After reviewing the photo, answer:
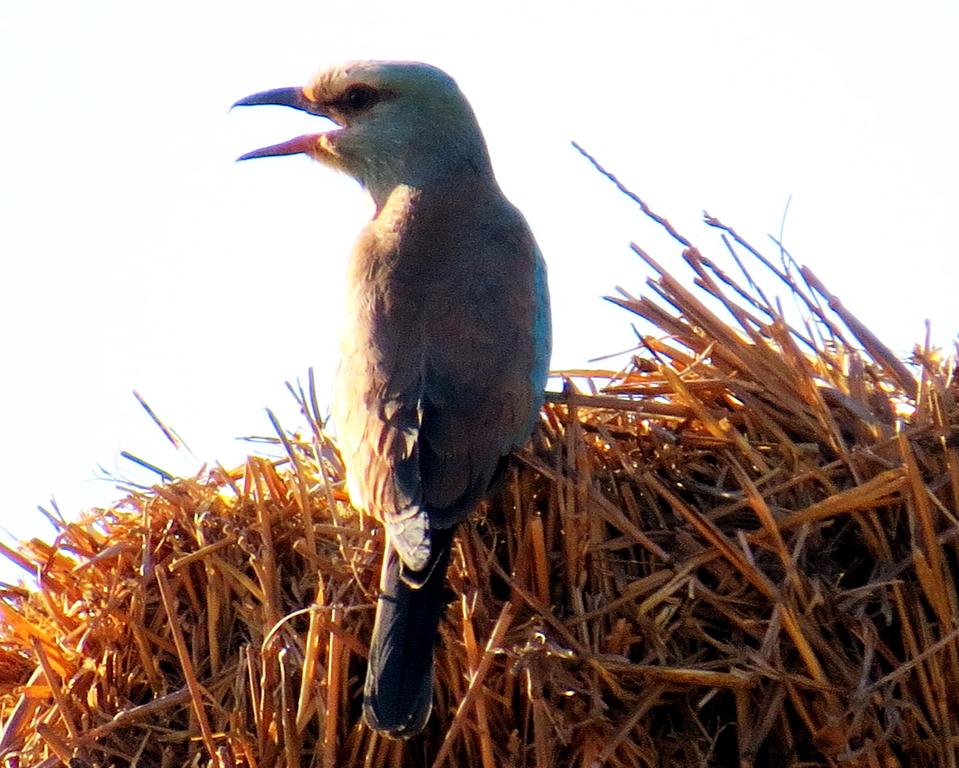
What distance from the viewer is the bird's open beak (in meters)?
4.63

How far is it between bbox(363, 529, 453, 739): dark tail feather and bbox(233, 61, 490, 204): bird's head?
5.06 feet

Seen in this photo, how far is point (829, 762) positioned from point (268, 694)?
1.04 m

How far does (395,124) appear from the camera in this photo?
450 cm

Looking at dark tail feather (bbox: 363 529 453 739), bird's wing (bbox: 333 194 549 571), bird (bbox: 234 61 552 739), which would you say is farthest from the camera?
bird's wing (bbox: 333 194 549 571)

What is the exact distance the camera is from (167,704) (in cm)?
320

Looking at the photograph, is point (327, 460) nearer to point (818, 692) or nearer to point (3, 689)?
point (3, 689)

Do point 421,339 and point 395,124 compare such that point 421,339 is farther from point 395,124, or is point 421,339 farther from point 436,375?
point 395,124

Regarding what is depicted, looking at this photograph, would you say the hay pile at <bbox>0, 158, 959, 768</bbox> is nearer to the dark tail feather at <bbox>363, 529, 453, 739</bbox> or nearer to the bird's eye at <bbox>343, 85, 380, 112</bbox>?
the dark tail feather at <bbox>363, 529, 453, 739</bbox>

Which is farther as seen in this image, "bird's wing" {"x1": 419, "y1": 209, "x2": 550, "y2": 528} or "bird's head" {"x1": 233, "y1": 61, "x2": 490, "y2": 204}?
"bird's head" {"x1": 233, "y1": 61, "x2": 490, "y2": 204}

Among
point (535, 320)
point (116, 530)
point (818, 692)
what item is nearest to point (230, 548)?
point (116, 530)

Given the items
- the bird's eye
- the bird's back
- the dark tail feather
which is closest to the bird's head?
the bird's eye

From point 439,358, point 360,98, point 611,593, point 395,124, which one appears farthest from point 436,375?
point 360,98

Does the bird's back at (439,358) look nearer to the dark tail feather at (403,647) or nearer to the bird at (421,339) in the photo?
the bird at (421,339)

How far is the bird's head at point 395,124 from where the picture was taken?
14.6ft
